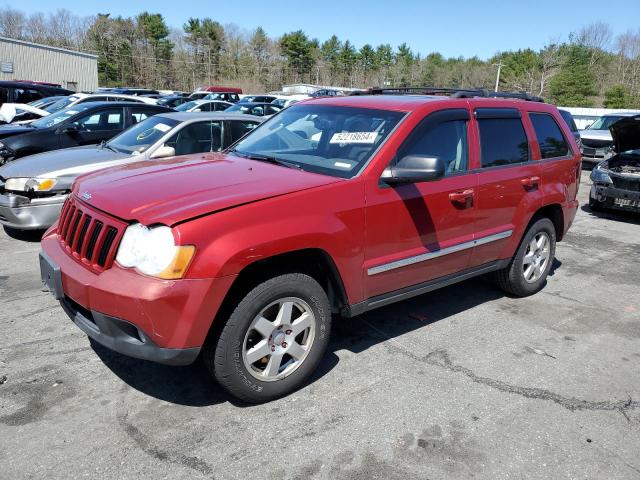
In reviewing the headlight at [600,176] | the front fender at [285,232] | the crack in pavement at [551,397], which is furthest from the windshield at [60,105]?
the crack in pavement at [551,397]

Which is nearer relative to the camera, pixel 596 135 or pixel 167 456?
pixel 167 456

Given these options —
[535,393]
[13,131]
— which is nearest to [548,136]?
[535,393]

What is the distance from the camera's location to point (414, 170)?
11.2 ft

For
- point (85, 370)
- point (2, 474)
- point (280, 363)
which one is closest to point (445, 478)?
point (280, 363)

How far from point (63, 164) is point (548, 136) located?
5.57 metres

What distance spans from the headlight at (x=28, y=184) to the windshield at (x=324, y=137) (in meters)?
3.09

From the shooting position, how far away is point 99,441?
110 inches

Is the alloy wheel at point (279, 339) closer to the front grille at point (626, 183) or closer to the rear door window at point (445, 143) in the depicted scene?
the rear door window at point (445, 143)

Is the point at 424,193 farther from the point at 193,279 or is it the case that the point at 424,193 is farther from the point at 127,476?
the point at 127,476

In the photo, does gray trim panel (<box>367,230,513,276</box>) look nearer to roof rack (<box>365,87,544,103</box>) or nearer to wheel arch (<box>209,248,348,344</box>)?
wheel arch (<box>209,248,348,344</box>)

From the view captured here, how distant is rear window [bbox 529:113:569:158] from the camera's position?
4.97m

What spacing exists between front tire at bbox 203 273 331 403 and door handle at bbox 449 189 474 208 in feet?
4.52

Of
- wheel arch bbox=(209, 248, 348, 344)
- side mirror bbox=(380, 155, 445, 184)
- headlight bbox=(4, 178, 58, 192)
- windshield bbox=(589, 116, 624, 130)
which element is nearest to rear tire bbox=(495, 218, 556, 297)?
side mirror bbox=(380, 155, 445, 184)

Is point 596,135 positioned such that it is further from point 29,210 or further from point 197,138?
point 29,210
